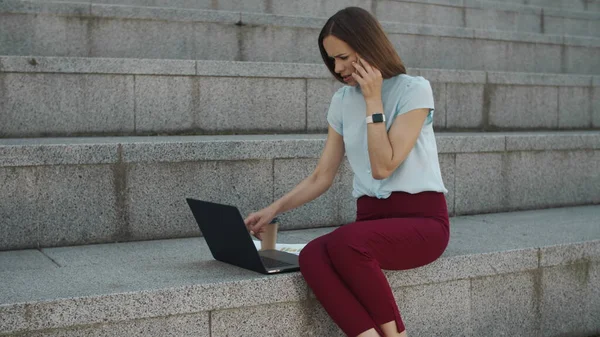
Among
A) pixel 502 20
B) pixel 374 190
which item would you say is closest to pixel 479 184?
pixel 374 190

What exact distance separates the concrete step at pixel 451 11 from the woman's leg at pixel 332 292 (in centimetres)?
411

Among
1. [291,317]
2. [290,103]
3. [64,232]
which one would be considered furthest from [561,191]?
[64,232]

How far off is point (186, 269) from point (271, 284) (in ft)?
1.41

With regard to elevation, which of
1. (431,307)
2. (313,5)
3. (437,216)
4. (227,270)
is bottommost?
(431,307)

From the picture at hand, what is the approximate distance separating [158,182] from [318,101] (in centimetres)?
180

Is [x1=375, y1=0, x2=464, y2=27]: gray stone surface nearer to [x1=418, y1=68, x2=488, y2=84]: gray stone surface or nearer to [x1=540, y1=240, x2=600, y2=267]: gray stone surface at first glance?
[x1=418, y1=68, x2=488, y2=84]: gray stone surface

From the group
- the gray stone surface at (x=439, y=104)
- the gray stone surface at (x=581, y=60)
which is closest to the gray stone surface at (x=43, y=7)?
the gray stone surface at (x=439, y=104)

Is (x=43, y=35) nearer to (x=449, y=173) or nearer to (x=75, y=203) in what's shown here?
(x=75, y=203)

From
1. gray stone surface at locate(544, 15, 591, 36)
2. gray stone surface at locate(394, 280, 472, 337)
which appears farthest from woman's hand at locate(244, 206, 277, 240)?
gray stone surface at locate(544, 15, 591, 36)

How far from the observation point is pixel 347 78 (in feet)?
12.4

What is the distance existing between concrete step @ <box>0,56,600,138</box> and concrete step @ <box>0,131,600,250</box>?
0.33 metres

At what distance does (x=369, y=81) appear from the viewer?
11.9ft

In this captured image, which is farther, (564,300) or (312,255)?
(564,300)

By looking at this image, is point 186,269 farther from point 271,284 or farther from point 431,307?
point 431,307
